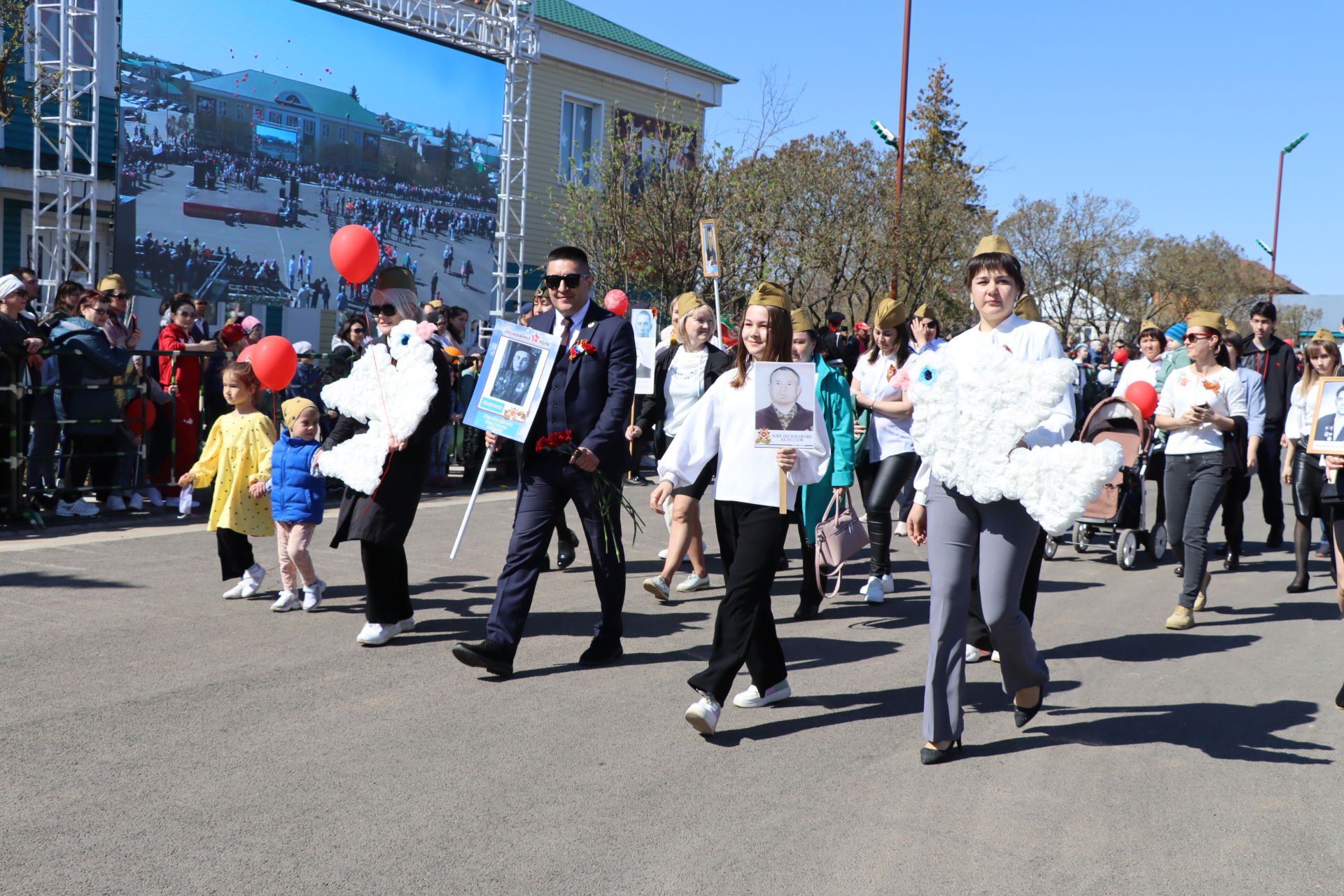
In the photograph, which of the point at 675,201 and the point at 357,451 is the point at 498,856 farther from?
the point at 675,201

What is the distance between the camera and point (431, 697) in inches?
219

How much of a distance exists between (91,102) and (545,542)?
18376 millimetres

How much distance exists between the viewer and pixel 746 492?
536cm

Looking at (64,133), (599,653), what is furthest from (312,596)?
(64,133)

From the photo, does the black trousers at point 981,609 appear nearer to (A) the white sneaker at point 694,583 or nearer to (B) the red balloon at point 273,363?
(A) the white sneaker at point 694,583

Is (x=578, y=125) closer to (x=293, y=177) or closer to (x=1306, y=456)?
(x=293, y=177)

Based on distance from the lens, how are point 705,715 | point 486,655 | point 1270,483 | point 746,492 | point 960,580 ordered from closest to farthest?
1. point 960,580
2. point 705,715
3. point 746,492
4. point 486,655
5. point 1270,483

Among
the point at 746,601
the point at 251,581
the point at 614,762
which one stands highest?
the point at 746,601

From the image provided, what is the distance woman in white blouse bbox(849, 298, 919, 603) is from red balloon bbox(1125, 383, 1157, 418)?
3.27m

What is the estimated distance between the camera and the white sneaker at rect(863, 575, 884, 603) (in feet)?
27.1

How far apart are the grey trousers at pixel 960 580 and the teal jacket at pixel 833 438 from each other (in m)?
2.24

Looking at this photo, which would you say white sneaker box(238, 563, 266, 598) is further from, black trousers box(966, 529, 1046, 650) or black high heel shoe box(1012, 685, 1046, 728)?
black high heel shoe box(1012, 685, 1046, 728)

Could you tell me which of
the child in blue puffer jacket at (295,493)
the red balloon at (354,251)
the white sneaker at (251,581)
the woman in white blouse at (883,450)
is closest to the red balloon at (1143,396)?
the woman in white blouse at (883,450)

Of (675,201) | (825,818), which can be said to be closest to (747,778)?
(825,818)
